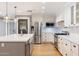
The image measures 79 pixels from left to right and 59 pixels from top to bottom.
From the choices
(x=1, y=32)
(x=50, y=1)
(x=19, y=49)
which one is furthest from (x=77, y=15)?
(x=1, y=32)

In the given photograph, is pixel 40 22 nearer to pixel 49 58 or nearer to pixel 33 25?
pixel 33 25

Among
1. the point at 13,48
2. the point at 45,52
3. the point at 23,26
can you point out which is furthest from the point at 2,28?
the point at 13,48

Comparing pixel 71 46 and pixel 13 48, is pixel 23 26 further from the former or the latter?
pixel 71 46

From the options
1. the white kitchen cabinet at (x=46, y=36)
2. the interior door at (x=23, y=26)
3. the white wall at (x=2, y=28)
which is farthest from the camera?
the white wall at (x=2, y=28)

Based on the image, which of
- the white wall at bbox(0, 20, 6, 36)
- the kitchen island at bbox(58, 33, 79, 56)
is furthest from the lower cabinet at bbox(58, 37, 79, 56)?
the white wall at bbox(0, 20, 6, 36)

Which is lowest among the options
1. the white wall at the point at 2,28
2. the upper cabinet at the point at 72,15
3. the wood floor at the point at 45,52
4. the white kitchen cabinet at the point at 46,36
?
the wood floor at the point at 45,52

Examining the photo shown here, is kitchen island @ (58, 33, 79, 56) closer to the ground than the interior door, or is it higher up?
closer to the ground

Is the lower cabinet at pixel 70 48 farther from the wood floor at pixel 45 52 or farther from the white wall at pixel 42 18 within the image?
the white wall at pixel 42 18

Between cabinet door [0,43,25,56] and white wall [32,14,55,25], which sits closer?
cabinet door [0,43,25,56]

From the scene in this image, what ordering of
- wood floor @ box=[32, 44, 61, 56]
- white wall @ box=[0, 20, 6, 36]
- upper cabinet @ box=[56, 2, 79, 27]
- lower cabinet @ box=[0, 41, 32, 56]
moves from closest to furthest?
lower cabinet @ box=[0, 41, 32, 56]
upper cabinet @ box=[56, 2, 79, 27]
wood floor @ box=[32, 44, 61, 56]
white wall @ box=[0, 20, 6, 36]

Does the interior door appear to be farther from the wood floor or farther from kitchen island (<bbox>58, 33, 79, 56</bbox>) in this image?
kitchen island (<bbox>58, 33, 79, 56</bbox>)

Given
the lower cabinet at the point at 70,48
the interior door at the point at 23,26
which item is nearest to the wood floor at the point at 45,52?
the lower cabinet at the point at 70,48

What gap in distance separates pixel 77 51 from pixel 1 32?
31.2 ft

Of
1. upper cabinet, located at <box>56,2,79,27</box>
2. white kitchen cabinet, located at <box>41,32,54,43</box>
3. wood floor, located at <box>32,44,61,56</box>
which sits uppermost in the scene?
upper cabinet, located at <box>56,2,79,27</box>
